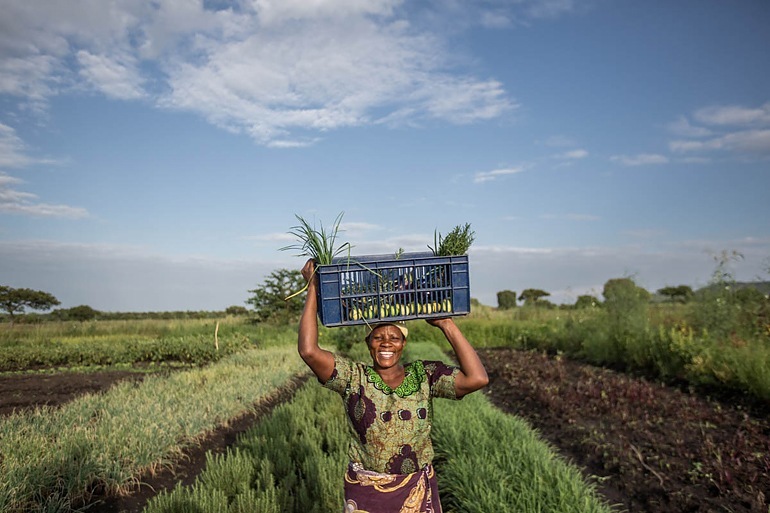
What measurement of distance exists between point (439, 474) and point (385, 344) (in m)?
2.92

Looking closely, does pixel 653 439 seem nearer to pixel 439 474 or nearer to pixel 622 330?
pixel 439 474

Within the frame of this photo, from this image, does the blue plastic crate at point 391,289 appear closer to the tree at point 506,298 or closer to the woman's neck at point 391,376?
the woman's neck at point 391,376

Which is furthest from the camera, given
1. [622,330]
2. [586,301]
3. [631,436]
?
[586,301]

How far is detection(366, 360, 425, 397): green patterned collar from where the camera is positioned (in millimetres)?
2672

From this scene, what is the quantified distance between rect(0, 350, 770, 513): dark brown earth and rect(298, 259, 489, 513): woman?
3.24 meters

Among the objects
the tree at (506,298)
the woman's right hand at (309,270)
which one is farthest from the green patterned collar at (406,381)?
the tree at (506,298)

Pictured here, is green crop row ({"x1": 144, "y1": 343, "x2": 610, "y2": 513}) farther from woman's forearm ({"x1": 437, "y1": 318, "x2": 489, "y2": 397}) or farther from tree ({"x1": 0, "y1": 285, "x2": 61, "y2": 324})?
tree ({"x1": 0, "y1": 285, "x2": 61, "y2": 324})

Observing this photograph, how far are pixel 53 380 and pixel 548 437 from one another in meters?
10.1

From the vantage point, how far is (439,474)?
16.8 feet

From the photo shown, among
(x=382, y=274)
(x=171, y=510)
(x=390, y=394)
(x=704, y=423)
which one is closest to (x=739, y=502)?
(x=704, y=423)

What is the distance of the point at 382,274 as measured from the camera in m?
2.58

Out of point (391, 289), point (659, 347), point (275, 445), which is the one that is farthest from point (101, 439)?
point (659, 347)

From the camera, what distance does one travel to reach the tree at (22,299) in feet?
91.7

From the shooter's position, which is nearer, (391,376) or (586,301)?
(391,376)
